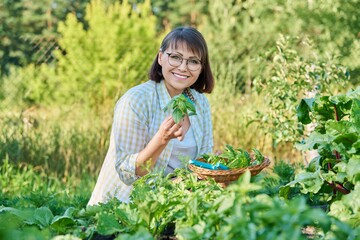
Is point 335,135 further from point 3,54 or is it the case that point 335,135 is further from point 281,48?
point 3,54

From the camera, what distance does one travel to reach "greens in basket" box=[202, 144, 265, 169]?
2.26 m

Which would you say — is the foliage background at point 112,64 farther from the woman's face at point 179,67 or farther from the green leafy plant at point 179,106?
the green leafy plant at point 179,106

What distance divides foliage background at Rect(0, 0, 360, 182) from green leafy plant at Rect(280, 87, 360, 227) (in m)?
2.01

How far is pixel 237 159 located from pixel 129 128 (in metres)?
0.94

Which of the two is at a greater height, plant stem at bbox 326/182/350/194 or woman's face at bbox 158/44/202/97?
woman's face at bbox 158/44/202/97

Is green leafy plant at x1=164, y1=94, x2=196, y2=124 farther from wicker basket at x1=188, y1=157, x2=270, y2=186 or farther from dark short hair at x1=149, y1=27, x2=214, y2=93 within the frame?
dark short hair at x1=149, y1=27, x2=214, y2=93

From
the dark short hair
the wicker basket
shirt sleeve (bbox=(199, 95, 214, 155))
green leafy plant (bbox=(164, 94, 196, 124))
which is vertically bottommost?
shirt sleeve (bbox=(199, 95, 214, 155))

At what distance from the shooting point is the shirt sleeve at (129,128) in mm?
3057

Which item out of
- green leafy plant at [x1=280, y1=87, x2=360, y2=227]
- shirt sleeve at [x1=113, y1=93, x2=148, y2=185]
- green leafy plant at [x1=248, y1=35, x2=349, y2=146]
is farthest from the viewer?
green leafy plant at [x1=248, y1=35, x2=349, y2=146]

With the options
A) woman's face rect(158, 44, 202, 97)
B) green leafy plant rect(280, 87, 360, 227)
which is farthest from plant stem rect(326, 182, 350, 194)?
woman's face rect(158, 44, 202, 97)

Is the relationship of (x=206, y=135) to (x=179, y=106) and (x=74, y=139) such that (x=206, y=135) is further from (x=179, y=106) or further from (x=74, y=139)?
(x=74, y=139)

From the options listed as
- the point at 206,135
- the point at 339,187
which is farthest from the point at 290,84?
the point at 339,187

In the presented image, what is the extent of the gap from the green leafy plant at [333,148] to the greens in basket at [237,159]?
17cm

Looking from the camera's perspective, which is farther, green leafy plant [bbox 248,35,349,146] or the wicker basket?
green leafy plant [bbox 248,35,349,146]
